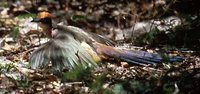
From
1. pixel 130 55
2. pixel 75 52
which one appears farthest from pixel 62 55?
pixel 130 55

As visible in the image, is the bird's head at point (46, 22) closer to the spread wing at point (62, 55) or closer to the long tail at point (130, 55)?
the spread wing at point (62, 55)

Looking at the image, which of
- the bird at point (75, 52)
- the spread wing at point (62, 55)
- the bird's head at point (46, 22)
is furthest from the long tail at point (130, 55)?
the bird's head at point (46, 22)

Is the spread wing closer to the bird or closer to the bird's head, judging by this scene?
the bird

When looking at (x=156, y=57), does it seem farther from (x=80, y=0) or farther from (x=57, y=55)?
(x=80, y=0)

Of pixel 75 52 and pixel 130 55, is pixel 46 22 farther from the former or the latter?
pixel 130 55

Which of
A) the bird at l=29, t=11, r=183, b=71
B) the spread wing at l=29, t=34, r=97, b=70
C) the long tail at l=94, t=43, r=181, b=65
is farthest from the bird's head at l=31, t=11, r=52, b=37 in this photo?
the long tail at l=94, t=43, r=181, b=65

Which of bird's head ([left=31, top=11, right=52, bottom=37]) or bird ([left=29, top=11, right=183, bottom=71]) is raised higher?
bird's head ([left=31, top=11, right=52, bottom=37])

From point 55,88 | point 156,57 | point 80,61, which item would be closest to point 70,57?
point 80,61

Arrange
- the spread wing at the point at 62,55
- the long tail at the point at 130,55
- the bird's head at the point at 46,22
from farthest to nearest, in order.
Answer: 1. the bird's head at the point at 46,22
2. the long tail at the point at 130,55
3. the spread wing at the point at 62,55
